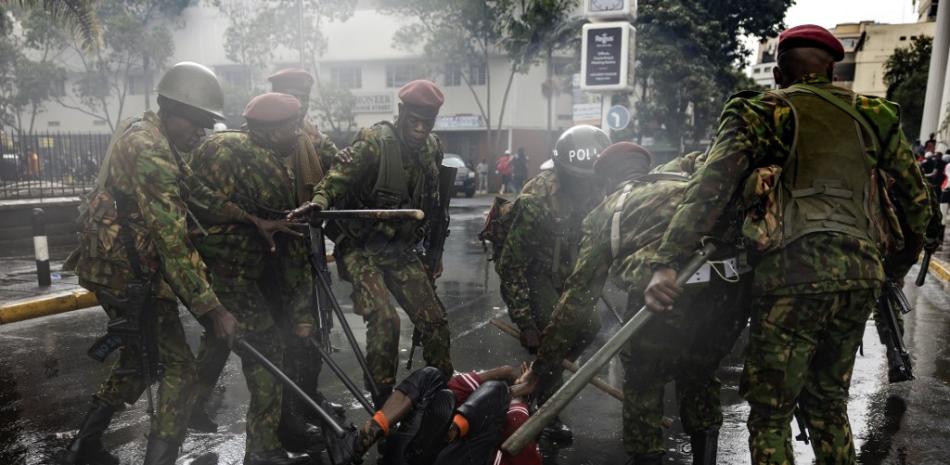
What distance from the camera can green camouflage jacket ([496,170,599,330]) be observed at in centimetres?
411

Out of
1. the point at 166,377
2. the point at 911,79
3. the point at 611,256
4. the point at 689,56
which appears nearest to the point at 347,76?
the point at 689,56

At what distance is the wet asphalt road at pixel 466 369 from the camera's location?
382 cm

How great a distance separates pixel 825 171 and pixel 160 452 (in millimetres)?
2842

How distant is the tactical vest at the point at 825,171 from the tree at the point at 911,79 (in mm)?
39013

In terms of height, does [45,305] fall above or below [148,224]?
below

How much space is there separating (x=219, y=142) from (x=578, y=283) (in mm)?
1973

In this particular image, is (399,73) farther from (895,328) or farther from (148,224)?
(148,224)

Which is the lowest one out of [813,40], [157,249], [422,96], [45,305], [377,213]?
[45,305]

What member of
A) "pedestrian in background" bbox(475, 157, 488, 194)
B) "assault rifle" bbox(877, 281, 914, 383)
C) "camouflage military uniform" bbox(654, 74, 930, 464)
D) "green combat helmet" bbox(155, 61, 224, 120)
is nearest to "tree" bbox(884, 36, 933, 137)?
"pedestrian in background" bbox(475, 157, 488, 194)

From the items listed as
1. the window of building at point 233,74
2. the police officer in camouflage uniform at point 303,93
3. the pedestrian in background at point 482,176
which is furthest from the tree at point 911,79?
the police officer in camouflage uniform at point 303,93

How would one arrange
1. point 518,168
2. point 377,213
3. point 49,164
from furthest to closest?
point 518,168
point 49,164
point 377,213

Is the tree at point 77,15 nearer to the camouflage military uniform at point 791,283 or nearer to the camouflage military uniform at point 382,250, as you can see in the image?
the camouflage military uniform at point 382,250

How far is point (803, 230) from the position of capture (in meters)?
2.53

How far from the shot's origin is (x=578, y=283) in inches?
130
